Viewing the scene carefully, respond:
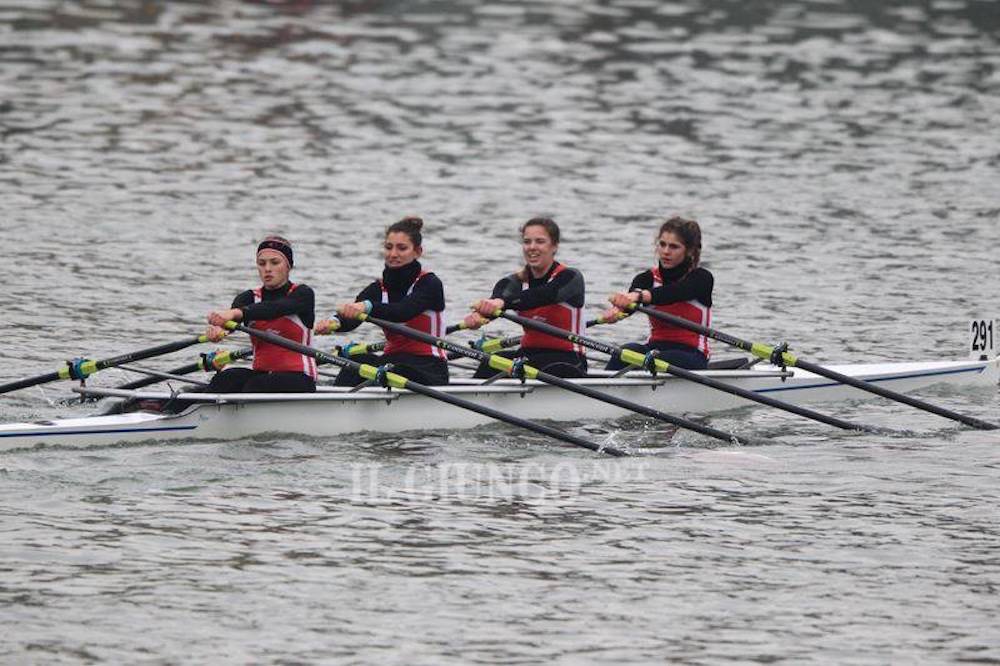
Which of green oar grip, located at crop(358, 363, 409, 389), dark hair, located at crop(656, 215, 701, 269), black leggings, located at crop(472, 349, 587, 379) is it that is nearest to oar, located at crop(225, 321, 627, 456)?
green oar grip, located at crop(358, 363, 409, 389)

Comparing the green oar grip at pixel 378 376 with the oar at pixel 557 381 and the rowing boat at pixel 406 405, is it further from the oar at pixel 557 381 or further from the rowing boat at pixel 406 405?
the oar at pixel 557 381

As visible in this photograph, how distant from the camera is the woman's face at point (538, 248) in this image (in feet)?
61.8

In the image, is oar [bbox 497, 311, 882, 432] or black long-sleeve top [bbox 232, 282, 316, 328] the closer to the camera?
black long-sleeve top [bbox 232, 282, 316, 328]

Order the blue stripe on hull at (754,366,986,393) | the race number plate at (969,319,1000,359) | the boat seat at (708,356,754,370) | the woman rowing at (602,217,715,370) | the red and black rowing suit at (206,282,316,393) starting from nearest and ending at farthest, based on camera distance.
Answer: the red and black rowing suit at (206,282,316,393), the woman rowing at (602,217,715,370), the boat seat at (708,356,754,370), the blue stripe on hull at (754,366,986,393), the race number plate at (969,319,1000,359)

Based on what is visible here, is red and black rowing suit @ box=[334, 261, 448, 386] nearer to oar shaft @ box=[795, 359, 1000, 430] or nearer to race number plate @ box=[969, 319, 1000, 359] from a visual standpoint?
oar shaft @ box=[795, 359, 1000, 430]

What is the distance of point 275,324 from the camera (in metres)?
17.7

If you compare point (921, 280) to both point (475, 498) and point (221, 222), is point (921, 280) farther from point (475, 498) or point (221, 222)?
point (475, 498)

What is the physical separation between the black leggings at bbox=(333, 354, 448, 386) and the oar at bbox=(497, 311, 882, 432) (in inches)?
30.0

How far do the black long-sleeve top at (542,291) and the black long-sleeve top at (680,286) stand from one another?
64 centimetres

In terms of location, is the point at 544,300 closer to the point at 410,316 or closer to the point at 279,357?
the point at 410,316

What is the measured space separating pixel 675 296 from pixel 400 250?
9.59 ft

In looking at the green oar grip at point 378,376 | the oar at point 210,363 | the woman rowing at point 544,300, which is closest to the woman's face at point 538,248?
the woman rowing at point 544,300

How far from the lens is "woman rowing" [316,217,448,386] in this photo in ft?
59.6

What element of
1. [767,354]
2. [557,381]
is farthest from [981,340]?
[557,381]
